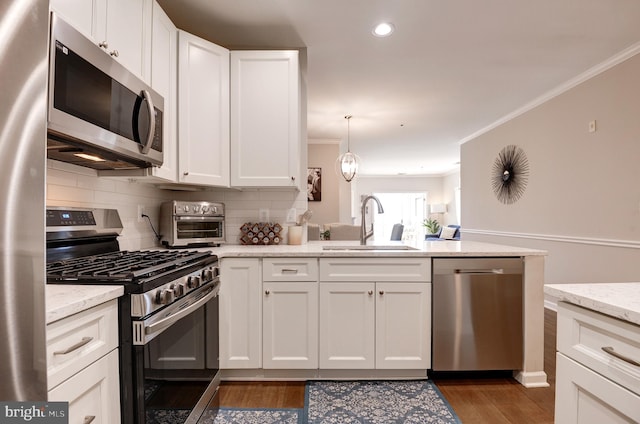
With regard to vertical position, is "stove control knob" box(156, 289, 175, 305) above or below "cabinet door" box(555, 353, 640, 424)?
above

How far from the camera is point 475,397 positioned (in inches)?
78.0

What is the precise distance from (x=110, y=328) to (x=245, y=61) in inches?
79.8

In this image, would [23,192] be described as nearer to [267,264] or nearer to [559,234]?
[267,264]

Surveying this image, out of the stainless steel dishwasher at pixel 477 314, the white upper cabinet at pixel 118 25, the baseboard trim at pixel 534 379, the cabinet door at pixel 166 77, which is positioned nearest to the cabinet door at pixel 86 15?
the white upper cabinet at pixel 118 25

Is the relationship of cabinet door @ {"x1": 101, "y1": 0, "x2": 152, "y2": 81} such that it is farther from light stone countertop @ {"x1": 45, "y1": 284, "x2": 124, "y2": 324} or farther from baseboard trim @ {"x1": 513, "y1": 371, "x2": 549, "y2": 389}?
baseboard trim @ {"x1": 513, "y1": 371, "x2": 549, "y2": 389}

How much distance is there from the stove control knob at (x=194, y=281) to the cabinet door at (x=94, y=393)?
0.43 metres

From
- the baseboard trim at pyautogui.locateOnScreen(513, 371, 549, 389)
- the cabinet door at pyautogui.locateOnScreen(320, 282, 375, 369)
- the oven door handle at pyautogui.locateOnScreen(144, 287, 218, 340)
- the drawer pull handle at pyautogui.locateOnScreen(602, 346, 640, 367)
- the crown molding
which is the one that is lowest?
the baseboard trim at pyautogui.locateOnScreen(513, 371, 549, 389)

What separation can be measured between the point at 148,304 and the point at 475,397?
6.45ft

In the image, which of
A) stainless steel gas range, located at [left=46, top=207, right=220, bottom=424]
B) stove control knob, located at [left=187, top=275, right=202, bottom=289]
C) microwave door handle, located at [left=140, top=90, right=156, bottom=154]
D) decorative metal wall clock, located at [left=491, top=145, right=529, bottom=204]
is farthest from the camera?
decorative metal wall clock, located at [left=491, top=145, right=529, bottom=204]

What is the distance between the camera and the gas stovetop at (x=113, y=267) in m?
1.08

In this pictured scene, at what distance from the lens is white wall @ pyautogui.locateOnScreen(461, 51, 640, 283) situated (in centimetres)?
282

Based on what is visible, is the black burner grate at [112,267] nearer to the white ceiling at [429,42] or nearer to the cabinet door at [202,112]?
the cabinet door at [202,112]

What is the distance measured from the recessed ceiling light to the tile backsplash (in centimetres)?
139

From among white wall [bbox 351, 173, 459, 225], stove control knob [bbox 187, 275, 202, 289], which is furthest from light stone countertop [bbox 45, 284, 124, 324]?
white wall [bbox 351, 173, 459, 225]
